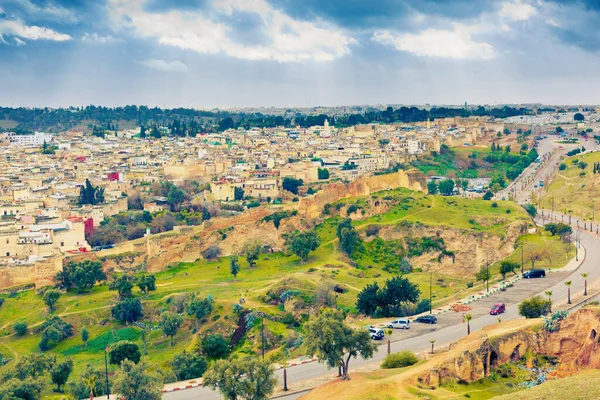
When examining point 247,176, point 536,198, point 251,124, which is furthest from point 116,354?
point 251,124

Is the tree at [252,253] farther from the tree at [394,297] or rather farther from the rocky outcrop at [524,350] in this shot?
the rocky outcrop at [524,350]

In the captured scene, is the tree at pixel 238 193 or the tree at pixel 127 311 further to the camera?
the tree at pixel 238 193

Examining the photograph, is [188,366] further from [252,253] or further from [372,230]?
[372,230]

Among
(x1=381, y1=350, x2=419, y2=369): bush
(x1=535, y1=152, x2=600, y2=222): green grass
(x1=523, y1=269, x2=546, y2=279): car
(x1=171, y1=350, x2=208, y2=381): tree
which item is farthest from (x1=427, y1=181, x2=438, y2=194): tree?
(x1=381, y1=350, x2=419, y2=369): bush

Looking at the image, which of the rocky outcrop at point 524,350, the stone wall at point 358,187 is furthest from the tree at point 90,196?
the rocky outcrop at point 524,350

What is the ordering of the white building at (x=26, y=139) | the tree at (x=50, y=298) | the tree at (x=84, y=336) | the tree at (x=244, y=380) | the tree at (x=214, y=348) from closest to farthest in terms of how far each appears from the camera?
the tree at (x=244, y=380)
the tree at (x=214, y=348)
the tree at (x=84, y=336)
the tree at (x=50, y=298)
the white building at (x=26, y=139)

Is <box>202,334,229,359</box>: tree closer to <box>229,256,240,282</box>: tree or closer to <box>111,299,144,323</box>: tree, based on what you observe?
<box>111,299,144,323</box>: tree
